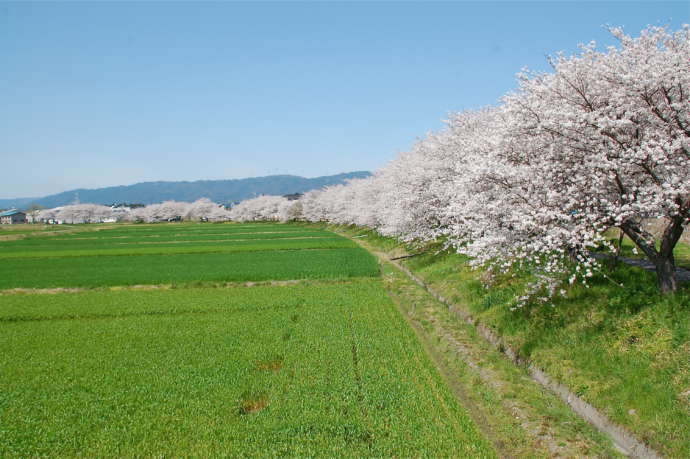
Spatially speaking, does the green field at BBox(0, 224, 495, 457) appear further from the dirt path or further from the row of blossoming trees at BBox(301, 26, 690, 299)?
the dirt path

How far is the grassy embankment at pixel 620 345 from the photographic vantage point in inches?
338

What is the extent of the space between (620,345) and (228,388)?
1040 centimetres

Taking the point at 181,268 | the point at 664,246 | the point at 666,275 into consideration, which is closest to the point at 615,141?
the point at 664,246

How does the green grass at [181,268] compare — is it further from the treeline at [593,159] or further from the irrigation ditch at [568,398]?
the treeline at [593,159]

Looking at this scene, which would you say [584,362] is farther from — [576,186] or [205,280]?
[205,280]

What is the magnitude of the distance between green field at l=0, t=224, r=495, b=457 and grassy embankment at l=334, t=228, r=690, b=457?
334 centimetres

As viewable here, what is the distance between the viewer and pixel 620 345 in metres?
10.9

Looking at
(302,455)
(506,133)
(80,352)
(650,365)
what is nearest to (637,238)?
(650,365)

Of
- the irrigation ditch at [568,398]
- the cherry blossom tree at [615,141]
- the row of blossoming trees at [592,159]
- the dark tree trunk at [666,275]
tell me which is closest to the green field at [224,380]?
the irrigation ditch at [568,398]

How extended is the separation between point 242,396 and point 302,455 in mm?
3098

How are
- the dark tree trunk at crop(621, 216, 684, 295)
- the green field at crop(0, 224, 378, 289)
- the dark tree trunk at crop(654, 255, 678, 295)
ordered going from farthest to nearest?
1. the green field at crop(0, 224, 378, 289)
2. the dark tree trunk at crop(654, 255, 678, 295)
3. the dark tree trunk at crop(621, 216, 684, 295)

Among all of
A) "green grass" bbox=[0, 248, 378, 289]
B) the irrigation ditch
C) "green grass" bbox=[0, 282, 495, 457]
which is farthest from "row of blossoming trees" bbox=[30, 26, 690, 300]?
"green grass" bbox=[0, 248, 378, 289]

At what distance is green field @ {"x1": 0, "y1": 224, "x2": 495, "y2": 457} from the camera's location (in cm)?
852

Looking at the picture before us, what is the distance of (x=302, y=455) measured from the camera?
7938 millimetres
